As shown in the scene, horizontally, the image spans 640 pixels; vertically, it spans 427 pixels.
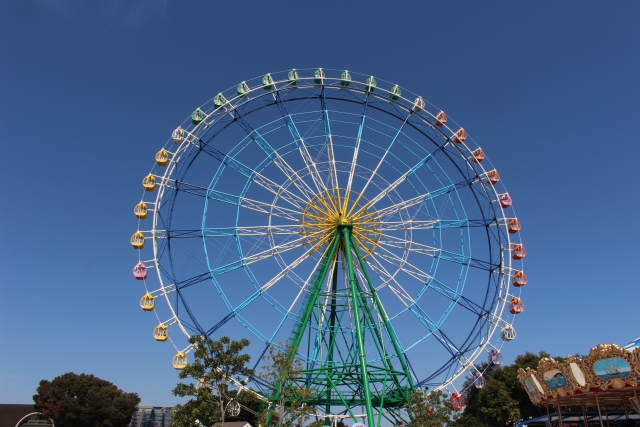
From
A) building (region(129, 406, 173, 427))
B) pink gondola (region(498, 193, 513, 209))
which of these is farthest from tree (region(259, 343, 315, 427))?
building (region(129, 406, 173, 427))

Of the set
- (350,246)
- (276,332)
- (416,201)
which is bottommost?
(276,332)

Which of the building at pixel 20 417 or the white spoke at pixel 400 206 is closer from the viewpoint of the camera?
the white spoke at pixel 400 206

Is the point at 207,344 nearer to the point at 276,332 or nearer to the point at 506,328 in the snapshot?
the point at 276,332

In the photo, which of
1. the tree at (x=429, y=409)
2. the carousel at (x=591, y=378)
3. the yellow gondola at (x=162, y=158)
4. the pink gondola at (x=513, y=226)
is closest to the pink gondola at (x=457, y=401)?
the tree at (x=429, y=409)

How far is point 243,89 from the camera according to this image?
2931 cm

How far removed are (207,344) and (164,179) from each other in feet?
30.6

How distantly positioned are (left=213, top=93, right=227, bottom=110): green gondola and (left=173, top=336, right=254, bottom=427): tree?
13.1 m

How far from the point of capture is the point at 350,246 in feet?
85.0

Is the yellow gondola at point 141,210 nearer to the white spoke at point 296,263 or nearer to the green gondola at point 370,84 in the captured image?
the white spoke at point 296,263

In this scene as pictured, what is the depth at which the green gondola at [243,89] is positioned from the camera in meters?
29.2

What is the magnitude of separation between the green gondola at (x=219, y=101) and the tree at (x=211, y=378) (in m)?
13.1

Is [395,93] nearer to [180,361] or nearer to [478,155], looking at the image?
[478,155]

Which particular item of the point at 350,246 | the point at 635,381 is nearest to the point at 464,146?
the point at 350,246

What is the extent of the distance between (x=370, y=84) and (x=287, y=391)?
1828 centimetres
